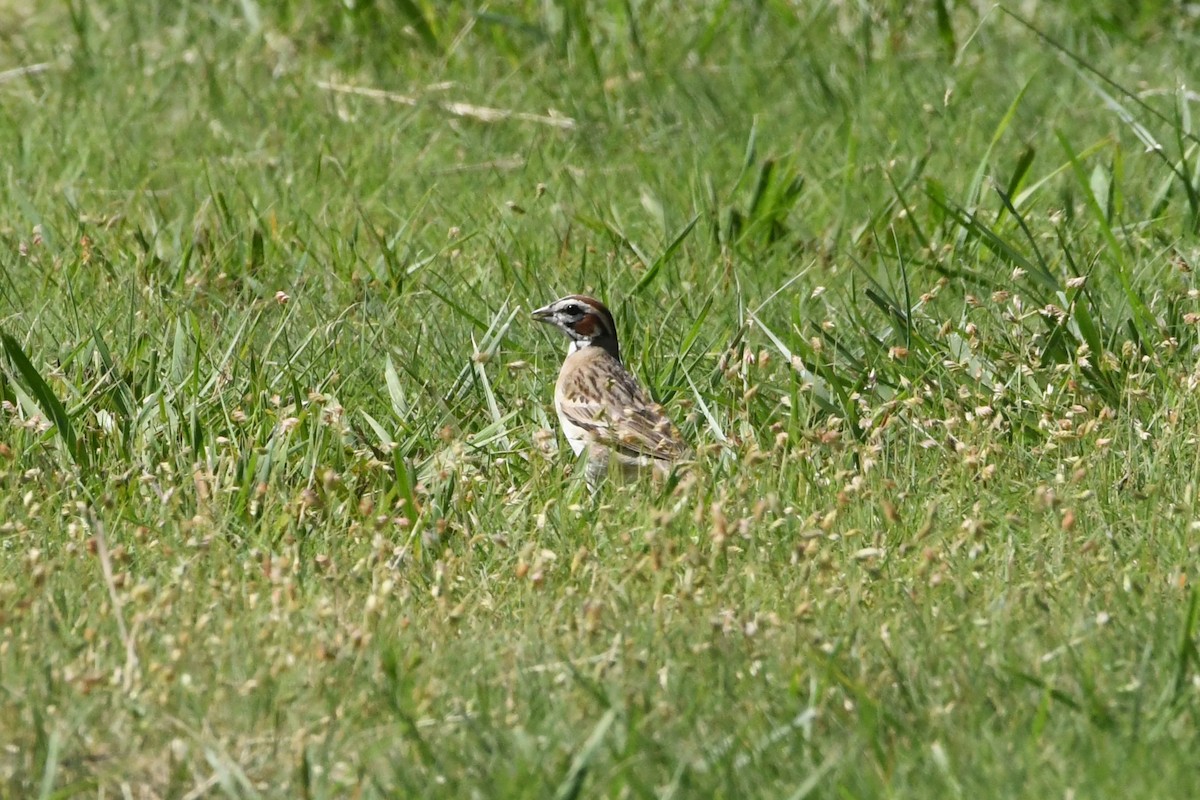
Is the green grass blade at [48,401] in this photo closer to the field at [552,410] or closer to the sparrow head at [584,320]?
the field at [552,410]

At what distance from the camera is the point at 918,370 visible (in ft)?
20.2

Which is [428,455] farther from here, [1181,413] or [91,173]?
[91,173]

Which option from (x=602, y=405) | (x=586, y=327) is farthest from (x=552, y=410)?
(x=602, y=405)

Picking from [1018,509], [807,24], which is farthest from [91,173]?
[1018,509]

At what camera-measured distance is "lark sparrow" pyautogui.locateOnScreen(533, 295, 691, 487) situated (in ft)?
18.5

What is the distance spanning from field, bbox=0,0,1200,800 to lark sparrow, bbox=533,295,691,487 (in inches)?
5.1

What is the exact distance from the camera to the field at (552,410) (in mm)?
3896

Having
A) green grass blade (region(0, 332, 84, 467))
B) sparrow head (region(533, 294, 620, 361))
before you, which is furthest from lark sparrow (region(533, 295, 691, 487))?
green grass blade (region(0, 332, 84, 467))

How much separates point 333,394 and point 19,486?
40.3 inches

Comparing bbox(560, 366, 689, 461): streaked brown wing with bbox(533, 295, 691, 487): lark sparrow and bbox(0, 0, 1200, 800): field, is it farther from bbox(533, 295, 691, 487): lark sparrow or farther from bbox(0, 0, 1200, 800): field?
bbox(0, 0, 1200, 800): field

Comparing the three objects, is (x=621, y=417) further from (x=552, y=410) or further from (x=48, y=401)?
(x=48, y=401)

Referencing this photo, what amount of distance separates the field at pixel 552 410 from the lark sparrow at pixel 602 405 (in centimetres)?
13

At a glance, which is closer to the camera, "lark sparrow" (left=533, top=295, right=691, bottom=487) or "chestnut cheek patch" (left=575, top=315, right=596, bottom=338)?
"lark sparrow" (left=533, top=295, right=691, bottom=487)

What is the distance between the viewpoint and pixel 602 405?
5.47 meters
